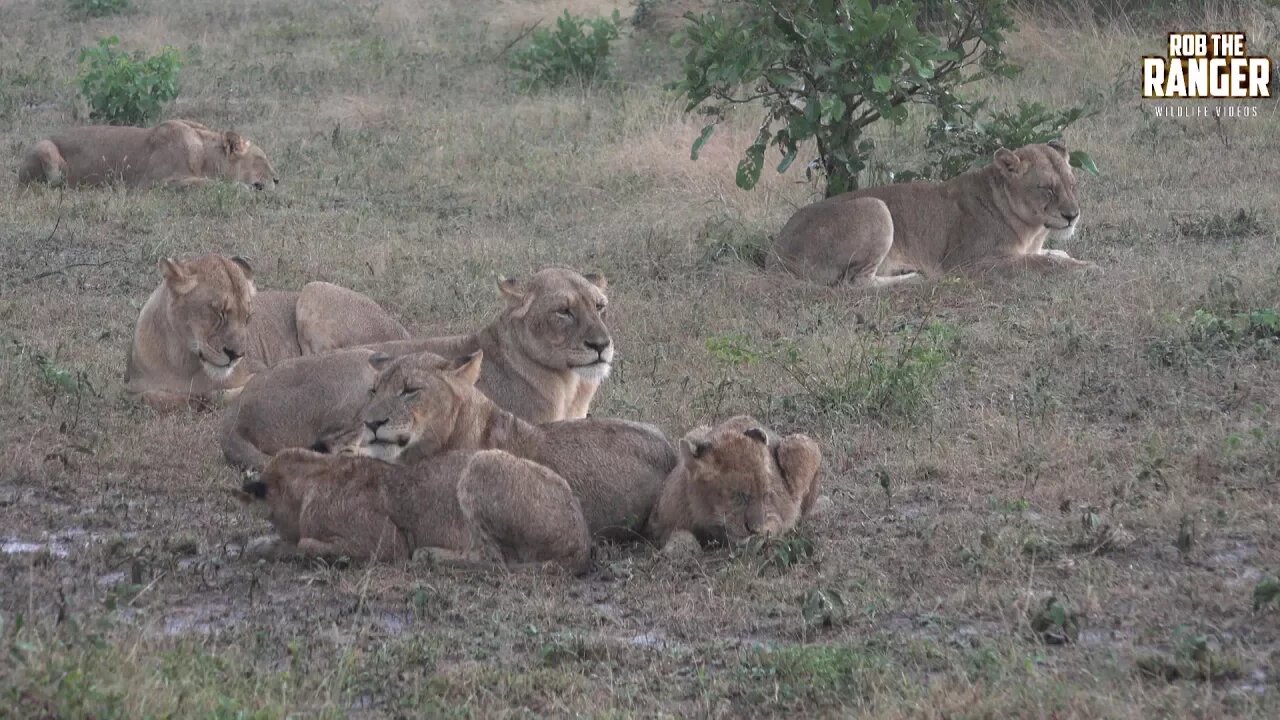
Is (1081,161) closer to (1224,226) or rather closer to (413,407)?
(1224,226)

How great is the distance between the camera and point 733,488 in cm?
741

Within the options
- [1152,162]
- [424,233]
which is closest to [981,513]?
[424,233]

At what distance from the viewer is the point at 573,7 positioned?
26.1m

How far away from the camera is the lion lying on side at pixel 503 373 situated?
351 inches

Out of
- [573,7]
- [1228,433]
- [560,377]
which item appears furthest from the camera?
[573,7]

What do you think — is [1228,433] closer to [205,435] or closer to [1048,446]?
[1048,446]

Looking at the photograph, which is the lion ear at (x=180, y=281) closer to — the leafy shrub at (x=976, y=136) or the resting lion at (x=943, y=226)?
the resting lion at (x=943, y=226)

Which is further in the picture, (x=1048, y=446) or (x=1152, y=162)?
(x=1152, y=162)

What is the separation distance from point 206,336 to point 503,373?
1.94 metres

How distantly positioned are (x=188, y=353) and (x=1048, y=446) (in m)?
4.97

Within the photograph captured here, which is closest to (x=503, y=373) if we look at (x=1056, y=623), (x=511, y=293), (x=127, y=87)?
(x=511, y=293)

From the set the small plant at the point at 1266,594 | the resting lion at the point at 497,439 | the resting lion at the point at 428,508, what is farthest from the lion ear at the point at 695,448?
the small plant at the point at 1266,594
